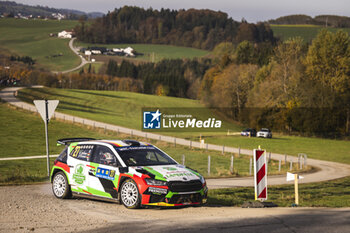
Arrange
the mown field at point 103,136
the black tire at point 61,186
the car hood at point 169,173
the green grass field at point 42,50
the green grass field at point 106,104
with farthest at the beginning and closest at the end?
1. the green grass field at point 42,50
2. the green grass field at point 106,104
3. the mown field at point 103,136
4. the black tire at point 61,186
5. the car hood at point 169,173

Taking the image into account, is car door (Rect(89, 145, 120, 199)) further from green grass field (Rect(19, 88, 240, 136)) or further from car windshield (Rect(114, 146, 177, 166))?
green grass field (Rect(19, 88, 240, 136))

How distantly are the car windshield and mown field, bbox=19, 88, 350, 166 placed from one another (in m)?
41.3

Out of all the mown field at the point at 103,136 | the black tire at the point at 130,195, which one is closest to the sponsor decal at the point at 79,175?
the black tire at the point at 130,195

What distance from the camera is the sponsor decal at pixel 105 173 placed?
1297 centimetres

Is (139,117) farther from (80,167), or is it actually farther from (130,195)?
(130,195)

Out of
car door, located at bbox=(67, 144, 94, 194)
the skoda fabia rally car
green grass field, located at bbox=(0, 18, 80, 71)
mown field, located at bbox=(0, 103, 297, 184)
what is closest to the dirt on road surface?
the skoda fabia rally car

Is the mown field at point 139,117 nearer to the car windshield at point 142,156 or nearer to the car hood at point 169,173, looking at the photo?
the car windshield at point 142,156

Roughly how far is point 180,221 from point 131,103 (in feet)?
320

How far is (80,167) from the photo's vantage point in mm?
13883

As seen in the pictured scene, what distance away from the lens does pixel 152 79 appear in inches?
6594

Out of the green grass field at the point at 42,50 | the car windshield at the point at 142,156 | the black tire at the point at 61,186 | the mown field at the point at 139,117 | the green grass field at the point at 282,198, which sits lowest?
the mown field at the point at 139,117

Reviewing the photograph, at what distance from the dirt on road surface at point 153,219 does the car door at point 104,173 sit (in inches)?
14.8

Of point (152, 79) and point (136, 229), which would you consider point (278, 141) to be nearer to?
point (136, 229)

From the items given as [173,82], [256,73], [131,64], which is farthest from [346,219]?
[131,64]
